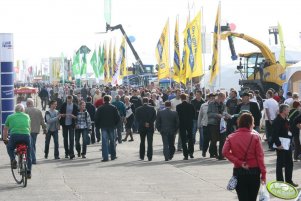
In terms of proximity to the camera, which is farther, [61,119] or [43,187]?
[61,119]

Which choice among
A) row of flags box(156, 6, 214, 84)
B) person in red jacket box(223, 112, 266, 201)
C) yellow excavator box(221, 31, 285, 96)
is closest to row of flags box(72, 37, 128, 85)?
yellow excavator box(221, 31, 285, 96)

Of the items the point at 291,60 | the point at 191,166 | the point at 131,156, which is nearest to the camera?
the point at 191,166

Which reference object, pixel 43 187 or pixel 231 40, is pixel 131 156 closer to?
pixel 43 187

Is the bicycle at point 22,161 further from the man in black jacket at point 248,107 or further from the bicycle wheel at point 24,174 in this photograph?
the man in black jacket at point 248,107

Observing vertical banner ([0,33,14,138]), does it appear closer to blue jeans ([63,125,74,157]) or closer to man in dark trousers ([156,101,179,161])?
blue jeans ([63,125,74,157])

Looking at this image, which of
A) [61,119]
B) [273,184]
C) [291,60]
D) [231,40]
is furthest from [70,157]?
[291,60]

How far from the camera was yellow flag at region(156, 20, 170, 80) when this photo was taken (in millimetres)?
41603

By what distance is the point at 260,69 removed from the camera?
4491 cm

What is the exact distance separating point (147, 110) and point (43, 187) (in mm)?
6302

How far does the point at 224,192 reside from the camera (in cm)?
1477

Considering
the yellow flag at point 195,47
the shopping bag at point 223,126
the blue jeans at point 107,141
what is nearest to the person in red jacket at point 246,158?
the shopping bag at point 223,126

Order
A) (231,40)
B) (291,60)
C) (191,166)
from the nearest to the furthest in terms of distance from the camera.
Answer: (191,166), (231,40), (291,60)

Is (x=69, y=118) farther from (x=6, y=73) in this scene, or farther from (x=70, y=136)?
(x=6, y=73)

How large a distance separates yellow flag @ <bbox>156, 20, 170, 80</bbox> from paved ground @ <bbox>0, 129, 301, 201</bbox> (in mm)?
18654
